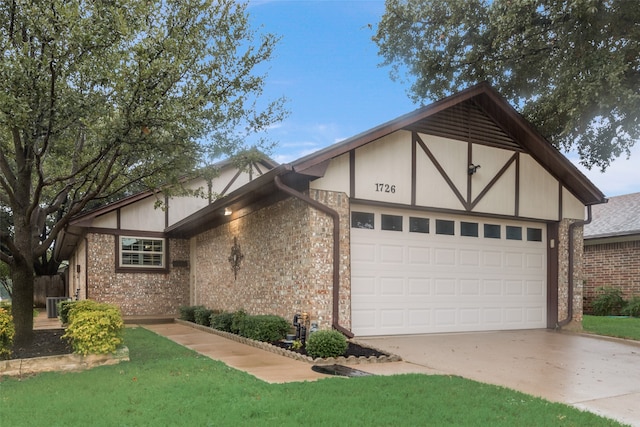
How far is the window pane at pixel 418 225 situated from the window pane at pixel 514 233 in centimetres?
245

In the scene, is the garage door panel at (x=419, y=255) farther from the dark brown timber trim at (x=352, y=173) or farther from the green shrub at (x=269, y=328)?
the green shrub at (x=269, y=328)

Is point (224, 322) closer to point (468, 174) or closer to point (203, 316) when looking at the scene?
point (203, 316)

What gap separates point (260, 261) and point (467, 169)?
5020mm

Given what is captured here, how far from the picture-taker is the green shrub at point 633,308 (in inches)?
608

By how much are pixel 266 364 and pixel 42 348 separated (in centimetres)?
383

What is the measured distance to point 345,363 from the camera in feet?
24.6

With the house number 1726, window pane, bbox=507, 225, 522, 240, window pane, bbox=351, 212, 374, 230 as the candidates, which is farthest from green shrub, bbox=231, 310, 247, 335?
window pane, bbox=507, 225, 522, 240

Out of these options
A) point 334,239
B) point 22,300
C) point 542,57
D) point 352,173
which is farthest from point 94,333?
point 542,57

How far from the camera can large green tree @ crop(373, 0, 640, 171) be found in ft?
34.8

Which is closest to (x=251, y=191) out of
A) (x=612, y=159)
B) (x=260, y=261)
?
(x=260, y=261)

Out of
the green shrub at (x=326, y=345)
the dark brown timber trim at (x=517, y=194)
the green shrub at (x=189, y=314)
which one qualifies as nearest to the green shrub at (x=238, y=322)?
the green shrub at (x=326, y=345)

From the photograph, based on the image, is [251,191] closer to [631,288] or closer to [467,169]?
[467,169]

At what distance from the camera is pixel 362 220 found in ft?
32.8

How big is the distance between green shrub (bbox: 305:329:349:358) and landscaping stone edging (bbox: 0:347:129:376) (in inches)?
113
